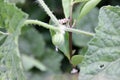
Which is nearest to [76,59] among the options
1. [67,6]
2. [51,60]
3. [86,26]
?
[67,6]

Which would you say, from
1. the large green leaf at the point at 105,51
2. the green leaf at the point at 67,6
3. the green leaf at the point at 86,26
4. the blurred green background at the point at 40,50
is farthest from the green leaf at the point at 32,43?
the large green leaf at the point at 105,51

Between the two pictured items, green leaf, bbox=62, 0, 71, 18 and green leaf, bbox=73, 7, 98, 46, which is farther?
green leaf, bbox=73, 7, 98, 46

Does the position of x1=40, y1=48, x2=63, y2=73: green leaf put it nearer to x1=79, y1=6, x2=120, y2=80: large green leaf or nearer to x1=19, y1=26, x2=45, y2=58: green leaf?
x1=19, y1=26, x2=45, y2=58: green leaf

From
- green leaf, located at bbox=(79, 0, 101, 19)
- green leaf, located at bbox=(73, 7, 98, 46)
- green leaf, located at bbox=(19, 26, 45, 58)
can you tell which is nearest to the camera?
green leaf, located at bbox=(79, 0, 101, 19)

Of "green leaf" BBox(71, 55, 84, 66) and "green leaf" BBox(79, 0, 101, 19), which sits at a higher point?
"green leaf" BBox(79, 0, 101, 19)

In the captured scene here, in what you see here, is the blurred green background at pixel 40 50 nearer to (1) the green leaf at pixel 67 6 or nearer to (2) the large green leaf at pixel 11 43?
(1) the green leaf at pixel 67 6

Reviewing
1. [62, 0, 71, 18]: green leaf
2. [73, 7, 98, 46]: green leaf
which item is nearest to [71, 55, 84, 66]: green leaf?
[62, 0, 71, 18]: green leaf
